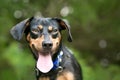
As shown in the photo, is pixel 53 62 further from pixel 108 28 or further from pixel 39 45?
pixel 108 28

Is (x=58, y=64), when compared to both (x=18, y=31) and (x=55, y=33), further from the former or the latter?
(x=18, y=31)

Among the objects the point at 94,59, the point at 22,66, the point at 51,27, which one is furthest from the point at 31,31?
the point at 94,59

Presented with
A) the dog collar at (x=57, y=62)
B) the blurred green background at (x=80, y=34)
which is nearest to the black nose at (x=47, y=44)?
the dog collar at (x=57, y=62)

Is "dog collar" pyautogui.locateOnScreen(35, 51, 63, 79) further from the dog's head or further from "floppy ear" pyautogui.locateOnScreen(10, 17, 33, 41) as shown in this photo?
"floppy ear" pyautogui.locateOnScreen(10, 17, 33, 41)

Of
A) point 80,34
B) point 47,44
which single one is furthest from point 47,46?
point 80,34

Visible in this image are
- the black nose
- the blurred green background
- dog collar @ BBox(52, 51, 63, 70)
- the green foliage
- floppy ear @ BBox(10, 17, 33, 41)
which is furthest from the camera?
the green foliage

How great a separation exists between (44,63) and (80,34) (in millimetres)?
9083

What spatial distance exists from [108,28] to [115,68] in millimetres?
1072

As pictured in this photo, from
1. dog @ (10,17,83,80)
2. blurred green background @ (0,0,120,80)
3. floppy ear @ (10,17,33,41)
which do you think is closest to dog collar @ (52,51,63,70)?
dog @ (10,17,83,80)

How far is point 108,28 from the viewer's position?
60.2 feet

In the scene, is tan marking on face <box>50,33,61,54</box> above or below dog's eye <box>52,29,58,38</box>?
below

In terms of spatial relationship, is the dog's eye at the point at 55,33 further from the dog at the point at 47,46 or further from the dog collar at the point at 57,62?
the dog collar at the point at 57,62

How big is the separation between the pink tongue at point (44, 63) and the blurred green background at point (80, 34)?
6437mm

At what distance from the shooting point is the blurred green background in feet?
54.9
